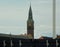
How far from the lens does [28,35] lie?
5.10 m

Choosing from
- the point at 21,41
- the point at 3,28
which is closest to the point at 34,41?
the point at 21,41

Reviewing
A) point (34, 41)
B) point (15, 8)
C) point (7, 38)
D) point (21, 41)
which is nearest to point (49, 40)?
point (34, 41)

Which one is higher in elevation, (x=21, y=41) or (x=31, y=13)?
(x=31, y=13)

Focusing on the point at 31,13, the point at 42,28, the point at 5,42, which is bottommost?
the point at 5,42

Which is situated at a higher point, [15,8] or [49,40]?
[15,8]

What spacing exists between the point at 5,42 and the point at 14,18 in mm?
1027

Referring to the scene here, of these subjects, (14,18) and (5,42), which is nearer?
(5,42)

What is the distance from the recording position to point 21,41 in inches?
185

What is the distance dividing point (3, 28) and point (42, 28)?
1.04m

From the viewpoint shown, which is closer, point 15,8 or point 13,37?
point 13,37

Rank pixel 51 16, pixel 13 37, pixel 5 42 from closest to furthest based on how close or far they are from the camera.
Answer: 1. pixel 5 42
2. pixel 13 37
3. pixel 51 16

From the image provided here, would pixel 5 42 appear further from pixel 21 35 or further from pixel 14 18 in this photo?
pixel 14 18

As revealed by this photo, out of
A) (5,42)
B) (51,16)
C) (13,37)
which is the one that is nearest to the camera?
(5,42)

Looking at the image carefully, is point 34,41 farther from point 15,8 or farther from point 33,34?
point 15,8
